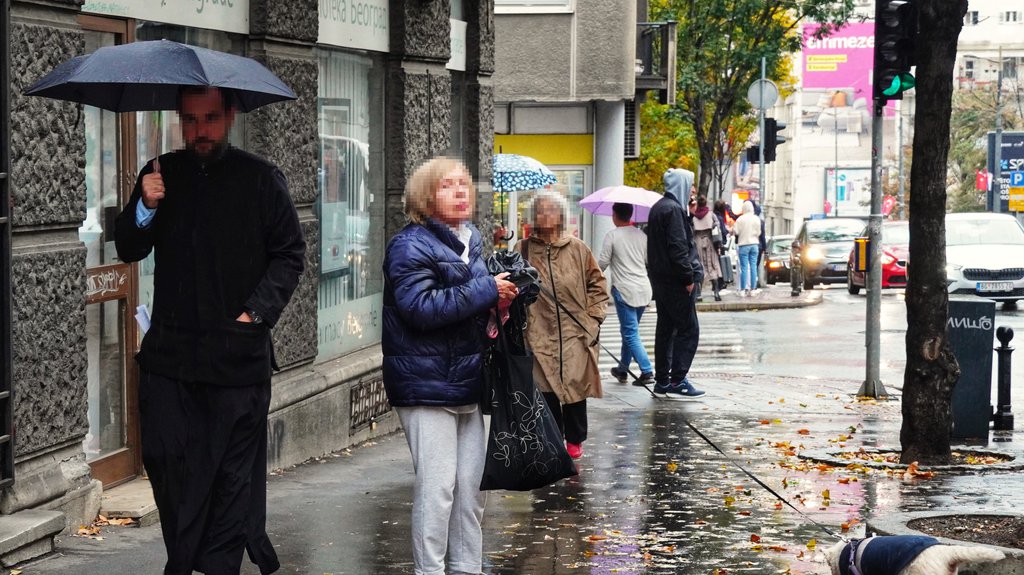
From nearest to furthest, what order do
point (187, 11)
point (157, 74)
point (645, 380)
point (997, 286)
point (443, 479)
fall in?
point (157, 74)
point (443, 479)
point (187, 11)
point (645, 380)
point (997, 286)

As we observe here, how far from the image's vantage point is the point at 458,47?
503 inches

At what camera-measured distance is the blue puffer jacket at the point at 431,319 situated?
600cm

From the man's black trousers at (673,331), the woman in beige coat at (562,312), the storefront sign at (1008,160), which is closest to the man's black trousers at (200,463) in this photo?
the woman in beige coat at (562,312)

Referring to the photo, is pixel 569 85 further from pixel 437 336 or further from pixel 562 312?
pixel 437 336

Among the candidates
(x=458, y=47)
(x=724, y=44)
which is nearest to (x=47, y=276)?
(x=458, y=47)

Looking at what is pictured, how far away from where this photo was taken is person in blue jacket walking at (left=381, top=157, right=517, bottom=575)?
6035 mm

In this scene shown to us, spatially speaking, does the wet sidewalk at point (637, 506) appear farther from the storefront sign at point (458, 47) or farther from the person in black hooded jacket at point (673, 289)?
the storefront sign at point (458, 47)

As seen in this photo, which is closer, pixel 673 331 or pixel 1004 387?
pixel 1004 387

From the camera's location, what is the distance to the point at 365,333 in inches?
452

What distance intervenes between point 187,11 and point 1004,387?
706 cm

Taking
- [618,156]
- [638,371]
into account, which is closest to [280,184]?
[638,371]

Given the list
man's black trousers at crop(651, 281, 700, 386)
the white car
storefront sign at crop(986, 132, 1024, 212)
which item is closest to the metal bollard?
man's black trousers at crop(651, 281, 700, 386)

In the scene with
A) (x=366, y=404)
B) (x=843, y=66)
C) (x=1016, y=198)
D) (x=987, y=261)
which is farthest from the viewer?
(x=843, y=66)

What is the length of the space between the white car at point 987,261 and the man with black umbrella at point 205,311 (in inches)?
805
